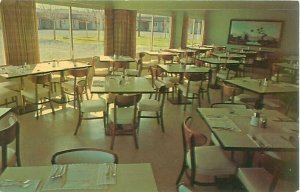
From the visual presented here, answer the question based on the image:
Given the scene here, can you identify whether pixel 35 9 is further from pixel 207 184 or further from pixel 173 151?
pixel 207 184

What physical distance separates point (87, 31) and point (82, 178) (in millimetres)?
5630

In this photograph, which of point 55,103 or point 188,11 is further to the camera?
point 188,11

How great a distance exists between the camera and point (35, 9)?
5004mm

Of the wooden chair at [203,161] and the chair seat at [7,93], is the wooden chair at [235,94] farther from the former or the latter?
the chair seat at [7,93]

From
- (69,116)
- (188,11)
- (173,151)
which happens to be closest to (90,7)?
(188,11)

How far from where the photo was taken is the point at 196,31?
19.6 feet

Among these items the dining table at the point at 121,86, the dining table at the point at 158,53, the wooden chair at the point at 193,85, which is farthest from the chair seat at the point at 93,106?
the dining table at the point at 158,53

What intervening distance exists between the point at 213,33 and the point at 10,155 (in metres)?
4.61

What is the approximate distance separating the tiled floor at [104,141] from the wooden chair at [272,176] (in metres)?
0.46

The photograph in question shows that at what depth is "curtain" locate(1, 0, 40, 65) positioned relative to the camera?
4621 millimetres

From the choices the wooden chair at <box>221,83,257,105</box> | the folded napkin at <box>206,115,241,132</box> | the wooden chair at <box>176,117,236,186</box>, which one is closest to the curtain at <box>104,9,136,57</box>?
the wooden chair at <box>221,83,257,105</box>

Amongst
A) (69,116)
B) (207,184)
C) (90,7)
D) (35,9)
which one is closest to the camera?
(207,184)

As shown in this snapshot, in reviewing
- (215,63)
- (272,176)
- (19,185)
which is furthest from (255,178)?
(215,63)

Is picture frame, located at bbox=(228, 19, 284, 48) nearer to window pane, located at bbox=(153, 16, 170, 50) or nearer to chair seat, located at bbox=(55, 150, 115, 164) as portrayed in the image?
window pane, located at bbox=(153, 16, 170, 50)
